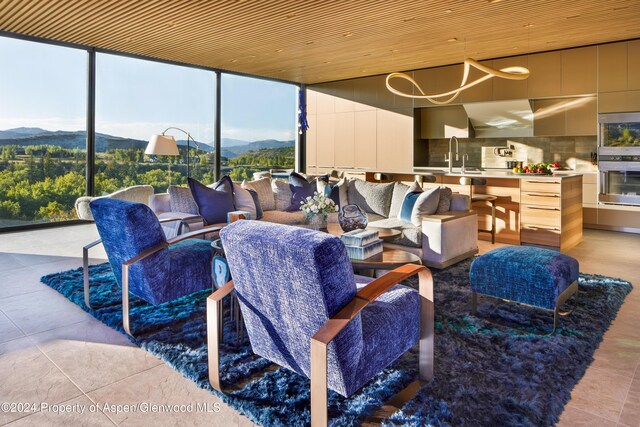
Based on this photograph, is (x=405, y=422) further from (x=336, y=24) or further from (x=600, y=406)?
(x=336, y=24)

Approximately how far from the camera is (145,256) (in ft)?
8.54

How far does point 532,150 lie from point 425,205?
4386 millimetres

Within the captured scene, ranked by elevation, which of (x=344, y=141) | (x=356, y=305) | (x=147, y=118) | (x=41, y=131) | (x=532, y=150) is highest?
(x=147, y=118)

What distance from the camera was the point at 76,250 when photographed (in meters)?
5.25

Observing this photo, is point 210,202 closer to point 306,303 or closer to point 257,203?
point 257,203

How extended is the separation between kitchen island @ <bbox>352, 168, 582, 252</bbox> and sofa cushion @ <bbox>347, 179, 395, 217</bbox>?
1.26 metres

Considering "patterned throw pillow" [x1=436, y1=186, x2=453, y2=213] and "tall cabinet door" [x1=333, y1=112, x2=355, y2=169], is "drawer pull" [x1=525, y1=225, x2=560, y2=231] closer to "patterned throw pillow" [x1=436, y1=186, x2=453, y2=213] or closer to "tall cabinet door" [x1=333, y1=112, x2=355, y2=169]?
"patterned throw pillow" [x1=436, y1=186, x2=453, y2=213]

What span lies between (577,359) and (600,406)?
0.47 metres

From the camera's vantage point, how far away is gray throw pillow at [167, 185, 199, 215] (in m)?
4.43

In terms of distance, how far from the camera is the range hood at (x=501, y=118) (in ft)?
25.2

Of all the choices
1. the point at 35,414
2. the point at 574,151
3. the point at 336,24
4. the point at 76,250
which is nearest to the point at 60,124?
the point at 76,250

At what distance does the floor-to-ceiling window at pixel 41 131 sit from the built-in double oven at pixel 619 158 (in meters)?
7.77

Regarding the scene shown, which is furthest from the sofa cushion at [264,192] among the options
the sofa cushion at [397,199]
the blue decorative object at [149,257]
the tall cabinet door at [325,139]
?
the tall cabinet door at [325,139]

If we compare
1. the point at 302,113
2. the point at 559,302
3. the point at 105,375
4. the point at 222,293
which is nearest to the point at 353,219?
the point at 559,302
